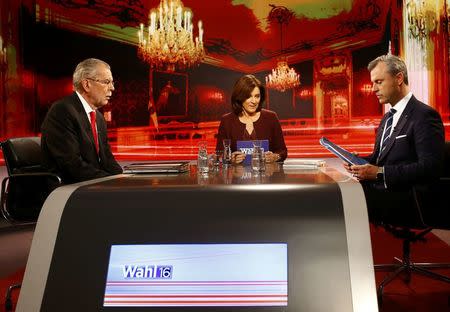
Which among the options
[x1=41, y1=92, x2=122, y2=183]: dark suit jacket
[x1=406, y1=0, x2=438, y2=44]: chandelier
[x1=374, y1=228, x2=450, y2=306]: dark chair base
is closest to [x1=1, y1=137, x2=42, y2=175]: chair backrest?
[x1=41, y1=92, x2=122, y2=183]: dark suit jacket

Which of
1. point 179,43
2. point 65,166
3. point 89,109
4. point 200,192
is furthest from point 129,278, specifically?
point 179,43

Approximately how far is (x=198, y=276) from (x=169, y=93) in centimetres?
460

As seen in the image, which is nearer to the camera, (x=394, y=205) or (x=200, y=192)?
(x=200, y=192)

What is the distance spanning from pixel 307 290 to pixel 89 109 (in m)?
2.14

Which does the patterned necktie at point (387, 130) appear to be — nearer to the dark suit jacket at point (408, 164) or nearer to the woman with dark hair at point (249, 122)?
the dark suit jacket at point (408, 164)

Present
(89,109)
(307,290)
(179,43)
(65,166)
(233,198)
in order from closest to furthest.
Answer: (307,290) → (233,198) → (65,166) → (89,109) → (179,43)

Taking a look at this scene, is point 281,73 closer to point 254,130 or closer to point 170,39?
point 170,39

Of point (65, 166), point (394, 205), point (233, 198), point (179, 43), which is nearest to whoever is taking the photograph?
point (233, 198)

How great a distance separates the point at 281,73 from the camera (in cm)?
570

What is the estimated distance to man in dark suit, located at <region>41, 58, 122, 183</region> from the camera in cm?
277

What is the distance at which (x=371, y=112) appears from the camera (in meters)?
5.55

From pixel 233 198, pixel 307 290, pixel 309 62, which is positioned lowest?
pixel 307 290

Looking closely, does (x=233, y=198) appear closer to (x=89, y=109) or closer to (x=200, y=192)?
(x=200, y=192)

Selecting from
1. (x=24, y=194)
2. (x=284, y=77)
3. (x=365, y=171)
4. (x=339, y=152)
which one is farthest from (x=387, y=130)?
(x=284, y=77)
